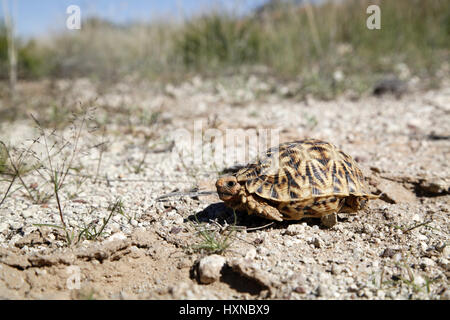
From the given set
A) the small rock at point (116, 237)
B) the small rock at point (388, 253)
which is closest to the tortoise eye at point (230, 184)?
the small rock at point (116, 237)

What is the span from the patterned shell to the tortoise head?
0.18 feet

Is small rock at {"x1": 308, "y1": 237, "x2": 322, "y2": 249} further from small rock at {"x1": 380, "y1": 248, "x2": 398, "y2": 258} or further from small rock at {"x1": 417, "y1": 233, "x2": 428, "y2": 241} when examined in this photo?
small rock at {"x1": 417, "y1": 233, "x2": 428, "y2": 241}

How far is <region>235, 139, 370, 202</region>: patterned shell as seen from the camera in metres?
1.93

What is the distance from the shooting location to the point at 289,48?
20.2 ft

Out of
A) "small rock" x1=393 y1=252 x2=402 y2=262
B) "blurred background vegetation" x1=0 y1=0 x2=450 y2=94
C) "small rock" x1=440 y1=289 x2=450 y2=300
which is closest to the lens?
"small rock" x1=440 y1=289 x2=450 y2=300

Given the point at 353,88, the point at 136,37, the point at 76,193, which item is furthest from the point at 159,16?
the point at 76,193

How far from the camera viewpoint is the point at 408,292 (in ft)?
5.09

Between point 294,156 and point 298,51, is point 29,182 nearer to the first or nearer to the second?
point 294,156

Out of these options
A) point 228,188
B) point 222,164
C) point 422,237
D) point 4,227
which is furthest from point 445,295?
point 4,227

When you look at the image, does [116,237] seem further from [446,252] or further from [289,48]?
[289,48]

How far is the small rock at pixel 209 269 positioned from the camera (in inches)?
65.8

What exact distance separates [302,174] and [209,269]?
2.35ft

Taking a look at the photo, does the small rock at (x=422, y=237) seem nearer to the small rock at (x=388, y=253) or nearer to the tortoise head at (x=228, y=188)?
the small rock at (x=388, y=253)

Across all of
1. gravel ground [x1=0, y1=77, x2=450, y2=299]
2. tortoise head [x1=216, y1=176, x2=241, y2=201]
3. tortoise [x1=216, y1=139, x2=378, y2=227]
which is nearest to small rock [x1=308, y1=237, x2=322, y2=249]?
gravel ground [x1=0, y1=77, x2=450, y2=299]
